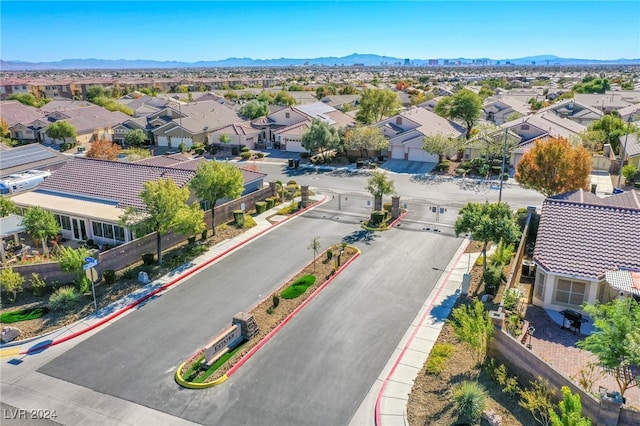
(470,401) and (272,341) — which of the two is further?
(272,341)

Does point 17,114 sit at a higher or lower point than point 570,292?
higher

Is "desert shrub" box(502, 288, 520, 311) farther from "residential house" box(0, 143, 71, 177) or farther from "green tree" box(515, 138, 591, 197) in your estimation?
"residential house" box(0, 143, 71, 177)

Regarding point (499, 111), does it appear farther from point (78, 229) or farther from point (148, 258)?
point (78, 229)

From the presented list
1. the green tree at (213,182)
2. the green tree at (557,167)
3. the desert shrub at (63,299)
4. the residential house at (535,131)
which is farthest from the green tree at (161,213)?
the residential house at (535,131)

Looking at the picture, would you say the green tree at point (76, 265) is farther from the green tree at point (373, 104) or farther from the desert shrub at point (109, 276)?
the green tree at point (373, 104)

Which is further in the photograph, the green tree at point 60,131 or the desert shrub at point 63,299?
the green tree at point 60,131

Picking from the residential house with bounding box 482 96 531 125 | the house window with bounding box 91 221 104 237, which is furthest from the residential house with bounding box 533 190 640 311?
the residential house with bounding box 482 96 531 125

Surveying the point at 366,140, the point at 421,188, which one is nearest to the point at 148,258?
the point at 421,188
